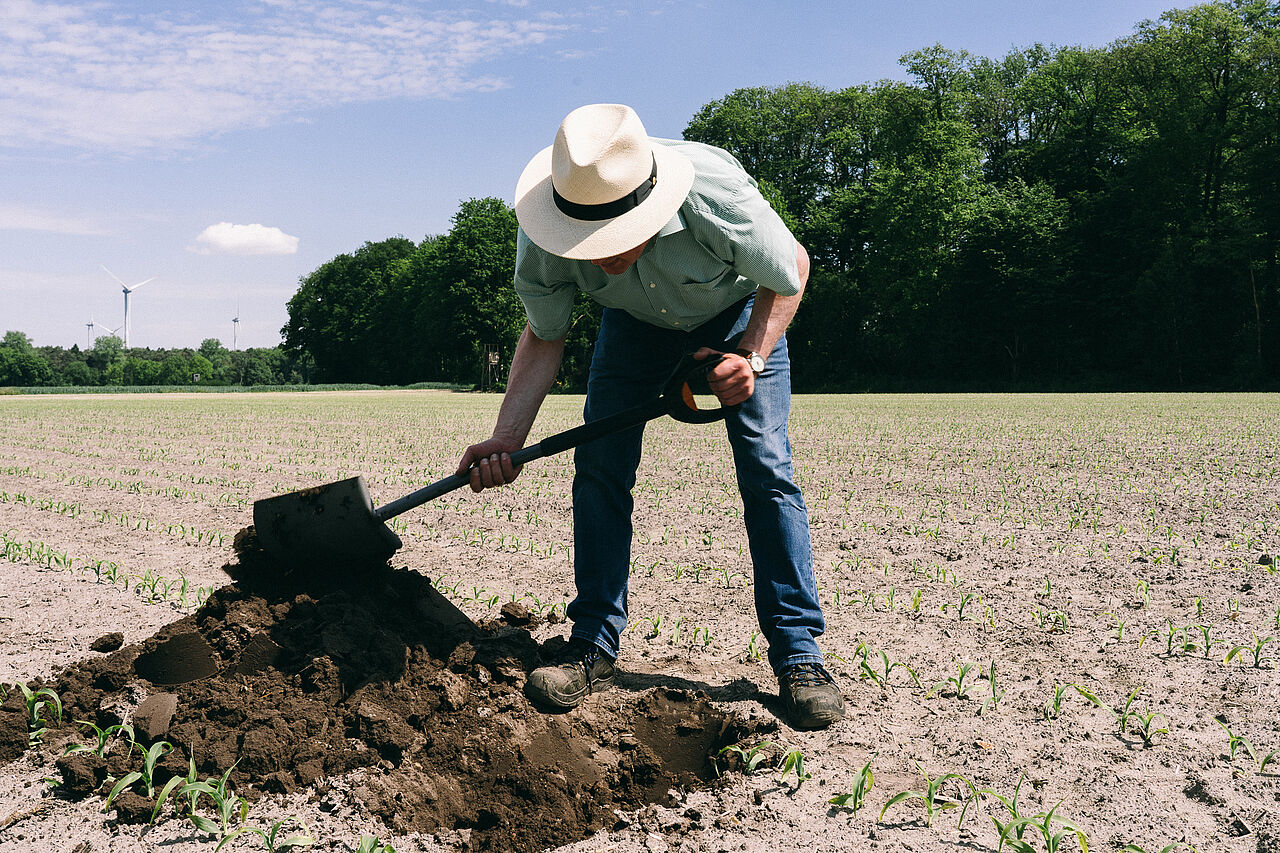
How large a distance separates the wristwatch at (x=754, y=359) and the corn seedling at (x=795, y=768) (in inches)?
52.9

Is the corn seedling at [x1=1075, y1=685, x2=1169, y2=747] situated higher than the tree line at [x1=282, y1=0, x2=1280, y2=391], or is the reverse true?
the tree line at [x1=282, y1=0, x2=1280, y2=391]

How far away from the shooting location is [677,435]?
15.7 m

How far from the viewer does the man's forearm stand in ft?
11.5

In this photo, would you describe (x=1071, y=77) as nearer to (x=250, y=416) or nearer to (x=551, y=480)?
(x=250, y=416)

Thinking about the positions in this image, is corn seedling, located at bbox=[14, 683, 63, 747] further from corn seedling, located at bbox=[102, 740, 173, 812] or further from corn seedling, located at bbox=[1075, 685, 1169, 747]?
corn seedling, located at bbox=[1075, 685, 1169, 747]

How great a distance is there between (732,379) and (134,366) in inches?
4693

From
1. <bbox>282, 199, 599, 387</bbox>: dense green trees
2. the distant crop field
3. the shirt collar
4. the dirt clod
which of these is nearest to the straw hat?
the shirt collar

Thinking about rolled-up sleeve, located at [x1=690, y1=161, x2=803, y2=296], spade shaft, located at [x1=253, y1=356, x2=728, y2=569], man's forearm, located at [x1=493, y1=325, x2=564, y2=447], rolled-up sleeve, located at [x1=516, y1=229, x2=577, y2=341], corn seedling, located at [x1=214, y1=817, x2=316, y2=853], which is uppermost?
rolled-up sleeve, located at [x1=690, y1=161, x2=803, y2=296]

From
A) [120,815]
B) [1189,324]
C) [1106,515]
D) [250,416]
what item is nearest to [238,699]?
[120,815]

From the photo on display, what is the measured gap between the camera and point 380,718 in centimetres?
296

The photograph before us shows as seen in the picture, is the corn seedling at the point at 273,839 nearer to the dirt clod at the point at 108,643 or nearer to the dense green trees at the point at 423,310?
the dirt clod at the point at 108,643

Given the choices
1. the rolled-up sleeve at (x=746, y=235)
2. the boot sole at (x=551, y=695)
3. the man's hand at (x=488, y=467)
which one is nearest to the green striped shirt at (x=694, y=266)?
the rolled-up sleeve at (x=746, y=235)

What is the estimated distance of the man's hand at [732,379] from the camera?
312cm

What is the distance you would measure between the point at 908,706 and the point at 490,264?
58924 mm
